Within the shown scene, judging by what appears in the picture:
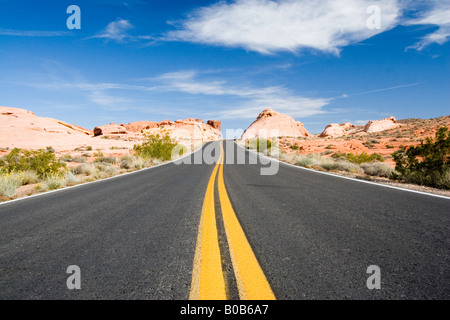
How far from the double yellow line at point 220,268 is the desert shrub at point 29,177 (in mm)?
10427

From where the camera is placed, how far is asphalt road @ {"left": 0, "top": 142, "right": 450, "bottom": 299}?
1789 mm

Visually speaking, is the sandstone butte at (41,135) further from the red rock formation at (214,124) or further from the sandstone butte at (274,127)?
the red rock formation at (214,124)

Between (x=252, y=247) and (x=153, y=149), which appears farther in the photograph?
(x=153, y=149)

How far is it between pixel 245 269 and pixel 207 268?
0.32 m

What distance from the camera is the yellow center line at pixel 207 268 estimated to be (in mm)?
1710

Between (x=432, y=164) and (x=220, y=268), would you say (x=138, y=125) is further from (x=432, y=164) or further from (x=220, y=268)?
(x=220, y=268)

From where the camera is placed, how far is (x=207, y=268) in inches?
81.4

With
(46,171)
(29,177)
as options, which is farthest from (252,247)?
(46,171)

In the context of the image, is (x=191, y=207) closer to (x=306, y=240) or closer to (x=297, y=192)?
(x=306, y=240)

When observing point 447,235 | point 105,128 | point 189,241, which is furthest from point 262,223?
point 105,128

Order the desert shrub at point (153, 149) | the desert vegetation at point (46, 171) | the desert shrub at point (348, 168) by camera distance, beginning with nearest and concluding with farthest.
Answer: the desert vegetation at point (46, 171)
the desert shrub at point (348, 168)
the desert shrub at point (153, 149)

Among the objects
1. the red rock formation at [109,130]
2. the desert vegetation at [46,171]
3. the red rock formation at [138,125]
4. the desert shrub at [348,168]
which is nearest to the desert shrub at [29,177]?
the desert vegetation at [46,171]

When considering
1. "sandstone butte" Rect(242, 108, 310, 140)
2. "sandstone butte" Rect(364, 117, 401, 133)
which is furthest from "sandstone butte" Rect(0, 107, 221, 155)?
"sandstone butte" Rect(364, 117, 401, 133)

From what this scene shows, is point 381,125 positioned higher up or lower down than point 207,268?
higher up
